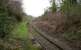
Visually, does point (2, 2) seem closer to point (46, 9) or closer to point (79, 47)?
point (79, 47)

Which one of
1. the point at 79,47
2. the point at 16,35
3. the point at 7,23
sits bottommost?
the point at 79,47

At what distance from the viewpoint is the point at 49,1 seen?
34125 mm

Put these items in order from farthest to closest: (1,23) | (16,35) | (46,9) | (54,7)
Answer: (46,9), (54,7), (16,35), (1,23)

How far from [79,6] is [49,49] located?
8.14 m

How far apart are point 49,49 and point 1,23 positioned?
4279 millimetres

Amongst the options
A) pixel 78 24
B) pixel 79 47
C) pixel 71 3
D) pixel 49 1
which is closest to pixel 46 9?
pixel 49 1

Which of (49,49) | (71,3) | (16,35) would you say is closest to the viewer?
(16,35)

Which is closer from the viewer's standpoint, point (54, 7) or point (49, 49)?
point (49, 49)

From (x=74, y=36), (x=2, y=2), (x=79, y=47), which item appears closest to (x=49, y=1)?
(x=74, y=36)

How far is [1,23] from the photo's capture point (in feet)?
37.9

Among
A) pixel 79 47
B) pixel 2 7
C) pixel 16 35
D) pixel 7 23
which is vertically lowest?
pixel 79 47

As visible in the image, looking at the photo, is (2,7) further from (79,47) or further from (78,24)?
(78,24)

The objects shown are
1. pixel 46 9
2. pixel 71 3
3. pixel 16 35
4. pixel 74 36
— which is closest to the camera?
pixel 16 35

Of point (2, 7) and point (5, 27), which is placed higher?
point (2, 7)
